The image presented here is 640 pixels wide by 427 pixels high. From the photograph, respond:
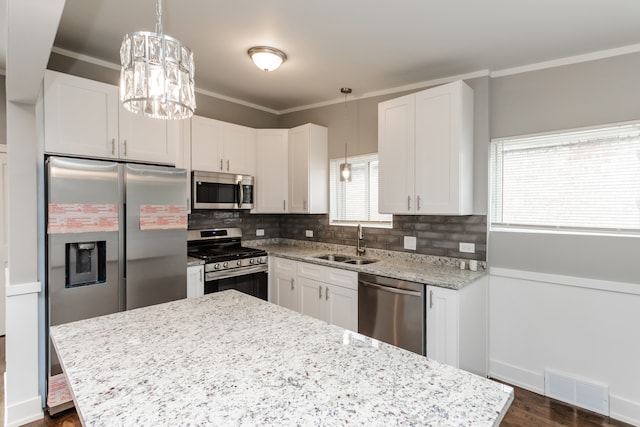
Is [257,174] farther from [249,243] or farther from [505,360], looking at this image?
[505,360]

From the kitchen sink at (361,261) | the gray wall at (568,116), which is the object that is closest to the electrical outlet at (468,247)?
the gray wall at (568,116)

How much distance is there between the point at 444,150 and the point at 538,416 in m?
2.06

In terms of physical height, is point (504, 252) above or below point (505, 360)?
above

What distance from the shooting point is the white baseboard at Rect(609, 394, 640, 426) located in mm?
2328

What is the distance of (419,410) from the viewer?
89 centimetres

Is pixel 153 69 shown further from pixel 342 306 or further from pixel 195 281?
pixel 342 306

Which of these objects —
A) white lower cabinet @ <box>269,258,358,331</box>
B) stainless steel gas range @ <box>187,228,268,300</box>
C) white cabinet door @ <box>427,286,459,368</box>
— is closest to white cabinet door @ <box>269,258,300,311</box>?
white lower cabinet @ <box>269,258,358,331</box>

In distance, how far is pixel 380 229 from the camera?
3.56 m

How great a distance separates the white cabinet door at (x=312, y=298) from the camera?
3195 mm

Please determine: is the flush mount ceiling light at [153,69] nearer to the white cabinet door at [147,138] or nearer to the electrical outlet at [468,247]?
the white cabinet door at [147,138]

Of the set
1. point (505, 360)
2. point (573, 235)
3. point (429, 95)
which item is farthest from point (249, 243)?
point (573, 235)

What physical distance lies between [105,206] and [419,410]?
237 centimetres

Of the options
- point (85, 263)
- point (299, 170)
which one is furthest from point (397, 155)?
point (85, 263)

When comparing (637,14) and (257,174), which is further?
(257,174)
